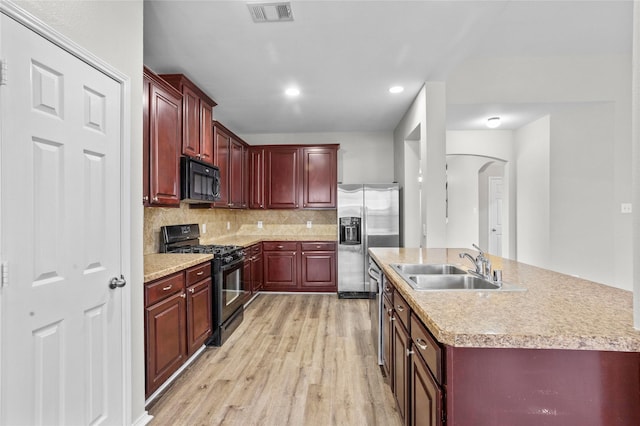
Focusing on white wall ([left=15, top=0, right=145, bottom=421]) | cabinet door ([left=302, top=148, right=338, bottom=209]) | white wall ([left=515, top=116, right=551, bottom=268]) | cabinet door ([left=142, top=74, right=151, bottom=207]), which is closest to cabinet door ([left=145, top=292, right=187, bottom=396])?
white wall ([left=15, top=0, right=145, bottom=421])

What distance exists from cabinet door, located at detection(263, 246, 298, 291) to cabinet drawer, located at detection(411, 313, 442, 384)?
3.68 meters

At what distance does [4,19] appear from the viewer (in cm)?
115

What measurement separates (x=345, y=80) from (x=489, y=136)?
10.6 ft

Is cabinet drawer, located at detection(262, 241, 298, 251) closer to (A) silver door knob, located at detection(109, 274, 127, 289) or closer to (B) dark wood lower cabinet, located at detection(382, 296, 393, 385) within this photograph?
(B) dark wood lower cabinet, located at detection(382, 296, 393, 385)

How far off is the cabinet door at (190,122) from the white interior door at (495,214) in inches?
277

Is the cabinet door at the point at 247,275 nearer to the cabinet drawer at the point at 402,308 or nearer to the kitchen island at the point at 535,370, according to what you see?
the cabinet drawer at the point at 402,308

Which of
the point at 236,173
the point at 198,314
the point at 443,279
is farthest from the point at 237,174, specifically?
the point at 443,279

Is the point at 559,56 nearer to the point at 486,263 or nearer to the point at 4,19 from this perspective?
the point at 486,263

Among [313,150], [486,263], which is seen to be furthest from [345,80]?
[486,263]

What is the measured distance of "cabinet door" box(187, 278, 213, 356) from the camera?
257 cm

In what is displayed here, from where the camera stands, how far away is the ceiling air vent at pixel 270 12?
7.02ft

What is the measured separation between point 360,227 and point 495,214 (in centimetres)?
466

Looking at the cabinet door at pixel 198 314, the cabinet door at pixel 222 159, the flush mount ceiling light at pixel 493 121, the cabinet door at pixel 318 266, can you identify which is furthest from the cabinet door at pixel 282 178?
the flush mount ceiling light at pixel 493 121

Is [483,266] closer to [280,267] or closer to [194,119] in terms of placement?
[194,119]
